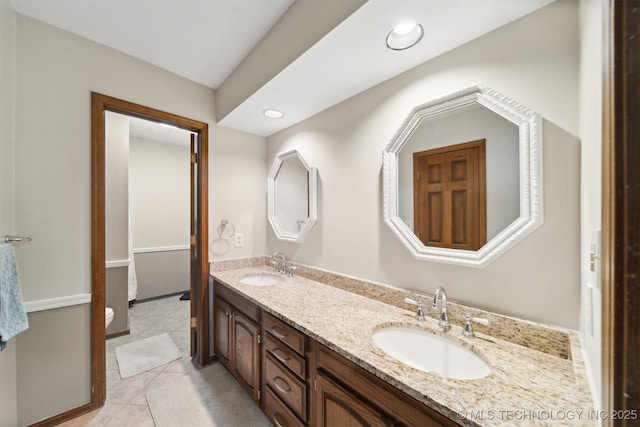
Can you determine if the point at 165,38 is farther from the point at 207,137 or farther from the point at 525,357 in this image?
the point at 525,357

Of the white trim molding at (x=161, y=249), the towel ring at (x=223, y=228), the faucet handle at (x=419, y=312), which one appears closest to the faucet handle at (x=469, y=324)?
the faucet handle at (x=419, y=312)

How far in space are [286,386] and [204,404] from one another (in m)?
0.82

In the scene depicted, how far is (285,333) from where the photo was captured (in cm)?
128

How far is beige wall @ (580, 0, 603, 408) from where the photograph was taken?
0.60m

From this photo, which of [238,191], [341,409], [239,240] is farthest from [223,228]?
[341,409]

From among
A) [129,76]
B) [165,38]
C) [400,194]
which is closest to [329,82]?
[400,194]

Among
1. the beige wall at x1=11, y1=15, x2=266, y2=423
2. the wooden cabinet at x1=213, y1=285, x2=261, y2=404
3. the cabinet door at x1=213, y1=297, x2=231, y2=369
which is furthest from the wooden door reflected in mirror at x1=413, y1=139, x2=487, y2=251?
the beige wall at x1=11, y1=15, x2=266, y2=423

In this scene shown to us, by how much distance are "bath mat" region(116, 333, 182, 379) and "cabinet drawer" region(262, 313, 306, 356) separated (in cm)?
144

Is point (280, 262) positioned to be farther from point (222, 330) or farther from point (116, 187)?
point (116, 187)

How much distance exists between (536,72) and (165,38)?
2.13 m

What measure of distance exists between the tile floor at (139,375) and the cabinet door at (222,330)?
0.27 metres

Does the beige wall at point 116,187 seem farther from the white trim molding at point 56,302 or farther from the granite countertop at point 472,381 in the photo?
the granite countertop at point 472,381

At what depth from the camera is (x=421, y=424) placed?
736 mm

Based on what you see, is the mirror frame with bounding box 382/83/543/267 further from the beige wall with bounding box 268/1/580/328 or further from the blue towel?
the blue towel
